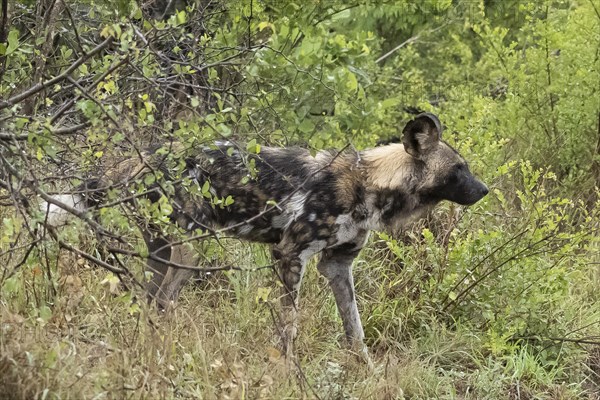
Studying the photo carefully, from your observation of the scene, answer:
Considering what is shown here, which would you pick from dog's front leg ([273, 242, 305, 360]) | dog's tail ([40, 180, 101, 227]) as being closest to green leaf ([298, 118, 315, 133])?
dog's front leg ([273, 242, 305, 360])

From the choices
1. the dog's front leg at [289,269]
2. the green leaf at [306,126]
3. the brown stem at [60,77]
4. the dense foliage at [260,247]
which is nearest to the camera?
the brown stem at [60,77]

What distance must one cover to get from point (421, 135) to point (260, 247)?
114cm

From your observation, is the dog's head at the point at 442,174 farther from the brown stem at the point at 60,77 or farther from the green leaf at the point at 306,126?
the brown stem at the point at 60,77

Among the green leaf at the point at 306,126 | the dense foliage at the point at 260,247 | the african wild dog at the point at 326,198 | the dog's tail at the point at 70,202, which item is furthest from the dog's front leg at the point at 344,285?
the green leaf at the point at 306,126

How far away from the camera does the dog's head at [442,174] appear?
17.7ft

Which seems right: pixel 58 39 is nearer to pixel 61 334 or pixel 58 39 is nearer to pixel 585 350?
pixel 61 334

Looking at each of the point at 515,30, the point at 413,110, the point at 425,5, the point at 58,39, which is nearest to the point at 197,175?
the point at 413,110

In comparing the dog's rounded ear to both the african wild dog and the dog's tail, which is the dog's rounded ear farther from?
the dog's tail

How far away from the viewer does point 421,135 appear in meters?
5.36

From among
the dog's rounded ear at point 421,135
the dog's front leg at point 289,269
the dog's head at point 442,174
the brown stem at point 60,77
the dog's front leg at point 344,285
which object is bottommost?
the dog's front leg at point 344,285

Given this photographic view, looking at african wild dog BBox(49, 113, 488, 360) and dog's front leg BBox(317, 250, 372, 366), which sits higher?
african wild dog BBox(49, 113, 488, 360)

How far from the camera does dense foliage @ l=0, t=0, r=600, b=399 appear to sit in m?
3.77

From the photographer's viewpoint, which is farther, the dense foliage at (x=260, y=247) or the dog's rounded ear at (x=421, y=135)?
the dog's rounded ear at (x=421, y=135)

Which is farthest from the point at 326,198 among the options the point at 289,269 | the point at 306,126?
the point at 306,126
